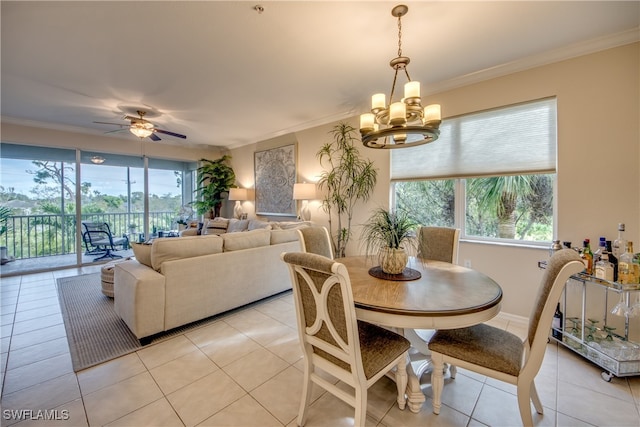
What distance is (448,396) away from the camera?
5.55 feet

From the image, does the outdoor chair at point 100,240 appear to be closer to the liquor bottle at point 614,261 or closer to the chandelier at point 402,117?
the chandelier at point 402,117

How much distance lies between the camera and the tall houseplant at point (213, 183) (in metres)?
6.16

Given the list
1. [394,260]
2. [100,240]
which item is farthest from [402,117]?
[100,240]

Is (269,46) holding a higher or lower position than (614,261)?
higher

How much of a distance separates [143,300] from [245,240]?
1100mm

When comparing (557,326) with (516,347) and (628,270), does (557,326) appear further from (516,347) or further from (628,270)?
(516,347)

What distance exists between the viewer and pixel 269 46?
2355 millimetres

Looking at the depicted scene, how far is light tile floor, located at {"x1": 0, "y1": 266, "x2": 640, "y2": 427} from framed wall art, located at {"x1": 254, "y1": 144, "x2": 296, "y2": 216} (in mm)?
3129

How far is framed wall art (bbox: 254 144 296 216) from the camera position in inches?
199

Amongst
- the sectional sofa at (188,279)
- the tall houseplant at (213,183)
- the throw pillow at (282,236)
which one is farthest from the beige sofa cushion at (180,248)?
the tall houseplant at (213,183)

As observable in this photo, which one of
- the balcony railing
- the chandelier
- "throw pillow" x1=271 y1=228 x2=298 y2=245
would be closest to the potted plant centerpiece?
the chandelier

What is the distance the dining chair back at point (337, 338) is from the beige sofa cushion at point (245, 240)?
1660mm

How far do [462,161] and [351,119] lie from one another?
1.73 metres

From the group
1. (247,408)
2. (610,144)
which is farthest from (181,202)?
(610,144)
